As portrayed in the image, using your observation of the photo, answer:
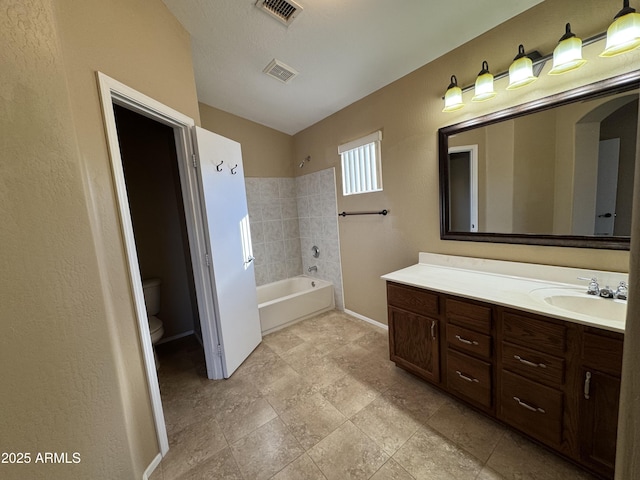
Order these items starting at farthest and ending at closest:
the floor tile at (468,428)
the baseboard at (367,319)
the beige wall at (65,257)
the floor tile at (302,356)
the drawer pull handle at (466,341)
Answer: the baseboard at (367,319) < the floor tile at (302,356) < the drawer pull handle at (466,341) < the floor tile at (468,428) < the beige wall at (65,257)

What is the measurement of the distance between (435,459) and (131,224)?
207cm

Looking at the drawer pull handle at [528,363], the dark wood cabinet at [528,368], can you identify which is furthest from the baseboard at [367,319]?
the drawer pull handle at [528,363]

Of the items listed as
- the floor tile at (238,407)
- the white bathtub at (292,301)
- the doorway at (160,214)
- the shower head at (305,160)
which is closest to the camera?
the floor tile at (238,407)

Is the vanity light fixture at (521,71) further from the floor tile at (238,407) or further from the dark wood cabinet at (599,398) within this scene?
the floor tile at (238,407)

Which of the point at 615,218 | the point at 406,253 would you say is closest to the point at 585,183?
the point at 615,218

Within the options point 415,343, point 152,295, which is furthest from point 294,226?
point 415,343

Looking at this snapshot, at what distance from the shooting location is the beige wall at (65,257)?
0.77 meters

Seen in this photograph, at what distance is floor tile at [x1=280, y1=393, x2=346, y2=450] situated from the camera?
58.6 inches

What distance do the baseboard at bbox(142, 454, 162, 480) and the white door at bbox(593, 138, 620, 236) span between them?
2.75 meters

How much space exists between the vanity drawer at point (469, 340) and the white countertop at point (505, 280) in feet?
0.76

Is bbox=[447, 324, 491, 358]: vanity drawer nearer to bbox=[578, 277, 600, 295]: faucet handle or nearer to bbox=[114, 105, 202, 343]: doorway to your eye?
bbox=[578, 277, 600, 295]: faucet handle

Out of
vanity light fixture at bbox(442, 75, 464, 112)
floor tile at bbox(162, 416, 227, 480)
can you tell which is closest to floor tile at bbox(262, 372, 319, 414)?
floor tile at bbox(162, 416, 227, 480)

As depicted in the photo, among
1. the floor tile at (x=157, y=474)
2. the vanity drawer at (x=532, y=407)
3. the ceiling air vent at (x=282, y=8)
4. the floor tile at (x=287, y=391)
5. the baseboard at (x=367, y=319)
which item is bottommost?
the floor tile at (x=157, y=474)

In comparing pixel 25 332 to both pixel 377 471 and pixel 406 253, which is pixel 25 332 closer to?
pixel 377 471
